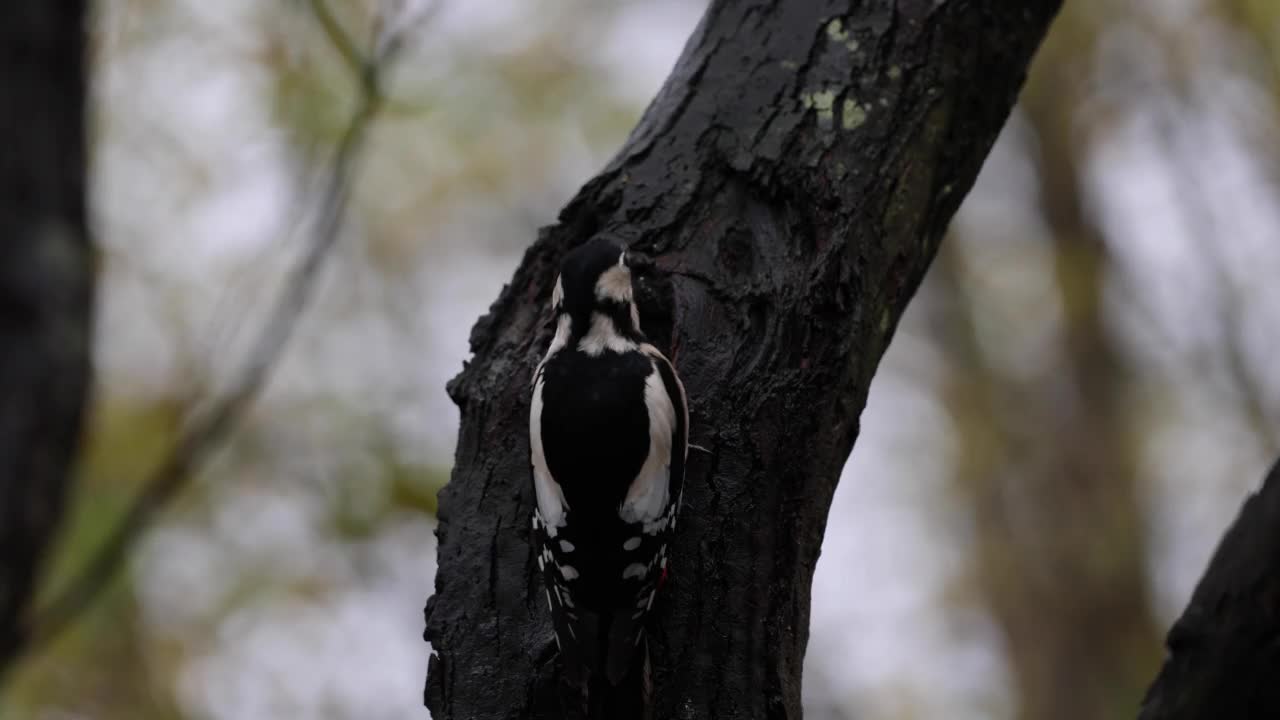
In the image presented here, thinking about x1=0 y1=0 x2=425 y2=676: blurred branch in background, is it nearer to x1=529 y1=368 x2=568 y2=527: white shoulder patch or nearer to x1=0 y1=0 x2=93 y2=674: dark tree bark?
x1=0 y1=0 x2=93 y2=674: dark tree bark

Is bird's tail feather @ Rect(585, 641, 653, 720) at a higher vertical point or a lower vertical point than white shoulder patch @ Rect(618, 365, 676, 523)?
lower

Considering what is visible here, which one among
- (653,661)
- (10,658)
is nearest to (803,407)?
(653,661)

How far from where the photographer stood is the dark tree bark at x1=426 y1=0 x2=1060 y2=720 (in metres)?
2.49

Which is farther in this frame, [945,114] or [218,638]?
[218,638]

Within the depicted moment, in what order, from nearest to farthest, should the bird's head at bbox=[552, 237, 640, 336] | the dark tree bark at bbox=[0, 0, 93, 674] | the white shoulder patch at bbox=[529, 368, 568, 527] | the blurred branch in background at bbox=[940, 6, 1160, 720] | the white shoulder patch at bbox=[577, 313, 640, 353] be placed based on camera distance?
the dark tree bark at bbox=[0, 0, 93, 674]
the white shoulder patch at bbox=[529, 368, 568, 527]
the bird's head at bbox=[552, 237, 640, 336]
the white shoulder patch at bbox=[577, 313, 640, 353]
the blurred branch in background at bbox=[940, 6, 1160, 720]

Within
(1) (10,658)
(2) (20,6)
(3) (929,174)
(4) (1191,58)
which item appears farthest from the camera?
(4) (1191,58)

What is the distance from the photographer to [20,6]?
6.15 ft

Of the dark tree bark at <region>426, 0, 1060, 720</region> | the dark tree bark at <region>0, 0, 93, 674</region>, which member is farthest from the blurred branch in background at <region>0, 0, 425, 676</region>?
the dark tree bark at <region>426, 0, 1060, 720</region>

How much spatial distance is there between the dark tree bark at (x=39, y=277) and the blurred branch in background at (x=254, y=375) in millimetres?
186

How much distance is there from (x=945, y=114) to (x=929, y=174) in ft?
0.56

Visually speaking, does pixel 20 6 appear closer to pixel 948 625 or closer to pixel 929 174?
pixel 929 174

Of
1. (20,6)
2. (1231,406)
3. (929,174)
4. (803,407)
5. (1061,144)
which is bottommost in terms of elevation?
(803,407)

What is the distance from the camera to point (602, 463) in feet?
8.98

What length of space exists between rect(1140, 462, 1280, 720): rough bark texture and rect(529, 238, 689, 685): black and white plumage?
107 cm
